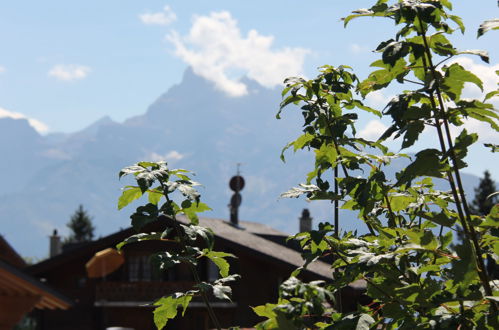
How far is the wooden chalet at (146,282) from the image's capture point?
2911 cm

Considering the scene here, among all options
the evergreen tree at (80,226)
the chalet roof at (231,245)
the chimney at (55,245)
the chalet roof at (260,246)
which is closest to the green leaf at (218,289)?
the chalet roof at (260,246)

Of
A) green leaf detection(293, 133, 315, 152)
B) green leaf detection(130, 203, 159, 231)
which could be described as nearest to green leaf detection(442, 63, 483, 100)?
green leaf detection(293, 133, 315, 152)

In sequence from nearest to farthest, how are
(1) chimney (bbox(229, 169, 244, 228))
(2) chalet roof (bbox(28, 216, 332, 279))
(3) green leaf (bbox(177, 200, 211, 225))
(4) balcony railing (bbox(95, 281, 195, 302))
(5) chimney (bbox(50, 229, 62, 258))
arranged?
(3) green leaf (bbox(177, 200, 211, 225)) < (2) chalet roof (bbox(28, 216, 332, 279)) < (4) balcony railing (bbox(95, 281, 195, 302)) < (1) chimney (bbox(229, 169, 244, 228)) < (5) chimney (bbox(50, 229, 62, 258))

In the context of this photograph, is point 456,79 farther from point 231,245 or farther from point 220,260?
point 231,245

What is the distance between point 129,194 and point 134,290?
2881cm

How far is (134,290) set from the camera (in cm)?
3098

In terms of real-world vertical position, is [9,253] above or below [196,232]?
above

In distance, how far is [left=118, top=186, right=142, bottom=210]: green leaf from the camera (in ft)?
9.46

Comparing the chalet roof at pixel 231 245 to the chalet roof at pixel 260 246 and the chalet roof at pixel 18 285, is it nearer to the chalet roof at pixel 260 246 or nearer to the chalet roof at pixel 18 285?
the chalet roof at pixel 260 246

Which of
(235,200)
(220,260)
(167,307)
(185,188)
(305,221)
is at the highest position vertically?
(235,200)

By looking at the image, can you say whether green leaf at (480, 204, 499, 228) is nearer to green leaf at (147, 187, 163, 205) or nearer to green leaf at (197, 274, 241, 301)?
green leaf at (197, 274, 241, 301)

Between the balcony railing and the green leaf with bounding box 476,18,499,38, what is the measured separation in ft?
92.7

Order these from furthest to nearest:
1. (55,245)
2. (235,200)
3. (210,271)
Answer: (55,245), (235,200), (210,271)

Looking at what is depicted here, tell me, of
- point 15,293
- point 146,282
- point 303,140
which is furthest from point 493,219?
point 146,282
